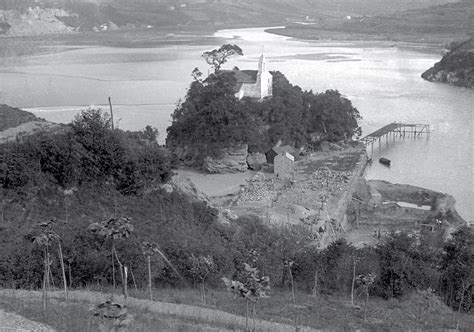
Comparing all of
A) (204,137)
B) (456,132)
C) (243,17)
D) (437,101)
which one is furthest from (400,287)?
(243,17)

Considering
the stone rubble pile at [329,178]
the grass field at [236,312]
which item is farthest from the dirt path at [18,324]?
the stone rubble pile at [329,178]

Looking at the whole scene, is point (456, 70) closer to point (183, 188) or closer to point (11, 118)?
point (183, 188)

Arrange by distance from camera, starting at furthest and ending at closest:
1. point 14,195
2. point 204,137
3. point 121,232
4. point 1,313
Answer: point 204,137 → point 14,195 → point 121,232 → point 1,313

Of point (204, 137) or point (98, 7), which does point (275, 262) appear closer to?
point (204, 137)

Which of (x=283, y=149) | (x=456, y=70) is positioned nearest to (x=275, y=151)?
(x=283, y=149)

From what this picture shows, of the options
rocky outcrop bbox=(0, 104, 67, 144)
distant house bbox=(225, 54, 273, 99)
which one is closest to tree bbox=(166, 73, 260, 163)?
distant house bbox=(225, 54, 273, 99)

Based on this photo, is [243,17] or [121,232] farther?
[243,17]

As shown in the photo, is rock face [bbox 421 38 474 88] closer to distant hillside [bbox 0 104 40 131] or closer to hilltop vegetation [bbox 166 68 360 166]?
hilltop vegetation [bbox 166 68 360 166]
